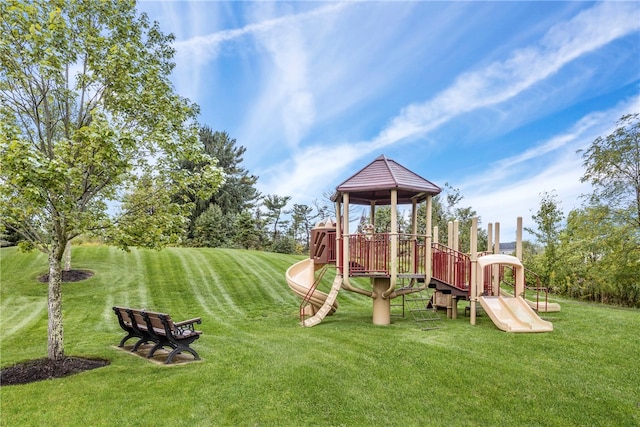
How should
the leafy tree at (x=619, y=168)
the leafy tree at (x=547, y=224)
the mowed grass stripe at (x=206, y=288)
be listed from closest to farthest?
the mowed grass stripe at (x=206, y=288)
the leafy tree at (x=619, y=168)
the leafy tree at (x=547, y=224)

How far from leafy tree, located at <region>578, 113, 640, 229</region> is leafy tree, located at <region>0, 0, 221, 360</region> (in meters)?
16.7

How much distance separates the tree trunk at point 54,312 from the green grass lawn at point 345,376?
75cm

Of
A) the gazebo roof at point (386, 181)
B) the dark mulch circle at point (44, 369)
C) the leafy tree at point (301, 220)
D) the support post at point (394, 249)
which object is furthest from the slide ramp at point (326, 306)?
the leafy tree at point (301, 220)

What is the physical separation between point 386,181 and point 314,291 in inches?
144

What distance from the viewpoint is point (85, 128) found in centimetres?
548

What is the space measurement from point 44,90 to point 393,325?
8.72 m

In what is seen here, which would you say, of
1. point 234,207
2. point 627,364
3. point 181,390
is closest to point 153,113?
point 181,390

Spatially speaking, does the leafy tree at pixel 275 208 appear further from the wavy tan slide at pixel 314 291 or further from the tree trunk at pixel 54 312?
the tree trunk at pixel 54 312

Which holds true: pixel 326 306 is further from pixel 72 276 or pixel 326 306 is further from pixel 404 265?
pixel 72 276

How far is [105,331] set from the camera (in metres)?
9.22

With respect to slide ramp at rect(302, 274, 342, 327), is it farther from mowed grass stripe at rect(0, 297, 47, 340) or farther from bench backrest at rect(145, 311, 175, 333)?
mowed grass stripe at rect(0, 297, 47, 340)

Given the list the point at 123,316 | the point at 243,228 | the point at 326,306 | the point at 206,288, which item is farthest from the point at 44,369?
the point at 243,228

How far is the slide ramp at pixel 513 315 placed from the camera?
27.3 feet

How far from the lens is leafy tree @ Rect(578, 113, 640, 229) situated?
1539cm
